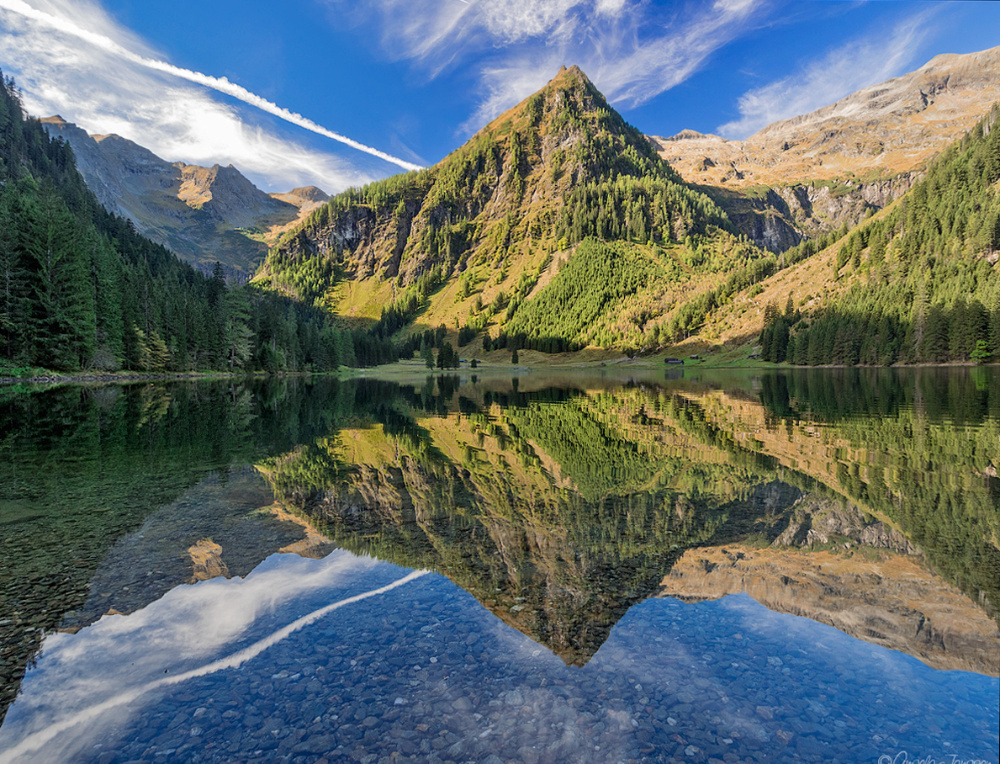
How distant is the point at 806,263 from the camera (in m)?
182

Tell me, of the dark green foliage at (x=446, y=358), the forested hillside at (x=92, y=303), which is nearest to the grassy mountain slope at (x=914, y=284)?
the dark green foliage at (x=446, y=358)

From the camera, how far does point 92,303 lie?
66688 millimetres

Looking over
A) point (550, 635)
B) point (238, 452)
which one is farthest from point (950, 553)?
point (238, 452)

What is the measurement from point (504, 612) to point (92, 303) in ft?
274

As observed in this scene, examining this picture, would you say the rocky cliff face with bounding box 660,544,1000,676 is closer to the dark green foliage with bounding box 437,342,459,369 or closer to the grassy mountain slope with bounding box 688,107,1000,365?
the grassy mountain slope with bounding box 688,107,1000,365

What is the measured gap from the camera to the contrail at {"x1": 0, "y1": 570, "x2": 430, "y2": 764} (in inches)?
195

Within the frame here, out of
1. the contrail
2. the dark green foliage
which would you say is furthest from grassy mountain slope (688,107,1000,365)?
the contrail

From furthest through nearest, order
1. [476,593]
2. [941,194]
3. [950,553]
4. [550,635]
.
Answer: [941,194]
[950,553]
[476,593]
[550,635]

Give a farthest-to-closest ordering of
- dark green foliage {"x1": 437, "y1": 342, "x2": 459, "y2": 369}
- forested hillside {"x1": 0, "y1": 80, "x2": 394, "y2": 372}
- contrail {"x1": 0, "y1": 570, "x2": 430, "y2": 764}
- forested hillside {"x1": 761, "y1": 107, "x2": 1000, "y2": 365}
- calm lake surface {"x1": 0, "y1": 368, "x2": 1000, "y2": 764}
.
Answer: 1. dark green foliage {"x1": 437, "y1": 342, "x2": 459, "y2": 369}
2. forested hillside {"x1": 761, "y1": 107, "x2": 1000, "y2": 365}
3. forested hillside {"x1": 0, "y1": 80, "x2": 394, "y2": 372}
4. calm lake surface {"x1": 0, "y1": 368, "x2": 1000, "y2": 764}
5. contrail {"x1": 0, "y1": 570, "x2": 430, "y2": 764}

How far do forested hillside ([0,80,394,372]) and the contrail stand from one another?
235 ft

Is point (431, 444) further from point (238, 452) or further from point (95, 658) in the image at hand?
point (95, 658)

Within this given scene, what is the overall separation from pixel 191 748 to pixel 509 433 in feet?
72.4

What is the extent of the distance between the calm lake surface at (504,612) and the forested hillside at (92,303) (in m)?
59.6

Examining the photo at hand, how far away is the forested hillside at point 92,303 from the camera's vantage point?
5944cm
